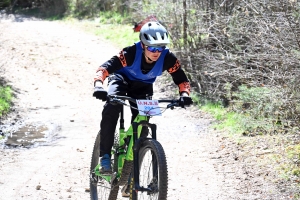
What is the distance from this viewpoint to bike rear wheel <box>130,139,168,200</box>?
4887 millimetres

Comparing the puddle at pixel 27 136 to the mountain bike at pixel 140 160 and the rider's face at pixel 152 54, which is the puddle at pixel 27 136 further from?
the rider's face at pixel 152 54

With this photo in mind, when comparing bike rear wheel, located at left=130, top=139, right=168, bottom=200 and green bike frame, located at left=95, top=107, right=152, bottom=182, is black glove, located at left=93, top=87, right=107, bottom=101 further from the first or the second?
bike rear wheel, located at left=130, top=139, right=168, bottom=200

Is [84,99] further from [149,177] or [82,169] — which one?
[149,177]

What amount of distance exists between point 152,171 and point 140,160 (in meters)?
0.22

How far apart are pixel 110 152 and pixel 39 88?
9.24 m

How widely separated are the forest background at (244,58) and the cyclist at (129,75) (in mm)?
2365

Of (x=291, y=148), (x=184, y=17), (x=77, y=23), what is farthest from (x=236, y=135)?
(x=77, y=23)

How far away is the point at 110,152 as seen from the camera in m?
5.79

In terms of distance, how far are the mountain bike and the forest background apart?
267cm

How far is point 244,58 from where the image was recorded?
9.51m

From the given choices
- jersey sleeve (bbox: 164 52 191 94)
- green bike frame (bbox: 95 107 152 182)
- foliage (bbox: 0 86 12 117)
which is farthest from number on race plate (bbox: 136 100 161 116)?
foliage (bbox: 0 86 12 117)

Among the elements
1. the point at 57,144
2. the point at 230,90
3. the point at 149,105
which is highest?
the point at 149,105

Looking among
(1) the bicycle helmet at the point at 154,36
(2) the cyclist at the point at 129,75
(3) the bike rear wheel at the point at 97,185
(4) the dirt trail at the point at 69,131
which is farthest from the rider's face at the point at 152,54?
(4) the dirt trail at the point at 69,131

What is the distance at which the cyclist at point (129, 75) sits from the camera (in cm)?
559
